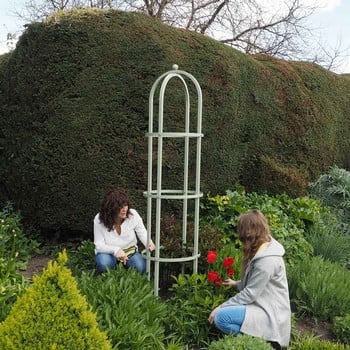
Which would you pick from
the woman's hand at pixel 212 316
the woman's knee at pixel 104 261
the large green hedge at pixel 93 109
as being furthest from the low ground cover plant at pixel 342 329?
the large green hedge at pixel 93 109

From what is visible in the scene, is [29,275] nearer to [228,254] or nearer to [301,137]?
[228,254]

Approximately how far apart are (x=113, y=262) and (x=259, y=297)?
149 centimetres

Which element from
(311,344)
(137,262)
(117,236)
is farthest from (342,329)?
(117,236)

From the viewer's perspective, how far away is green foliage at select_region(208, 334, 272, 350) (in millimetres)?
3732

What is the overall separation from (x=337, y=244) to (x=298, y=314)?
6.07 feet

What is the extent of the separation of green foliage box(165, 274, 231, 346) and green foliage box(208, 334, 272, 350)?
505mm

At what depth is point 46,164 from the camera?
20.9ft

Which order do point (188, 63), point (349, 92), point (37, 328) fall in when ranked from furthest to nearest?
point (349, 92), point (188, 63), point (37, 328)

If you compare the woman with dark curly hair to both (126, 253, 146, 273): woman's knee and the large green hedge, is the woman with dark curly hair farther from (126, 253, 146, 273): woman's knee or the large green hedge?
the large green hedge

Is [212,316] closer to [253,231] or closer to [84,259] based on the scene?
[253,231]

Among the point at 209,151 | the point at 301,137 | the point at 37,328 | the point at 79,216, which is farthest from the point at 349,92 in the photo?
the point at 37,328

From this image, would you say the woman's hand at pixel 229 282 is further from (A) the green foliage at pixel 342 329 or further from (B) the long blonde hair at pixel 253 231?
(A) the green foliage at pixel 342 329

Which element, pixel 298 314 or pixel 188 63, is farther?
pixel 188 63

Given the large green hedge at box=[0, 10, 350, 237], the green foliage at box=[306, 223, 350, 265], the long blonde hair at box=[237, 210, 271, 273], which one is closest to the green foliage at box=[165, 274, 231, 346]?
the long blonde hair at box=[237, 210, 271, 273]
